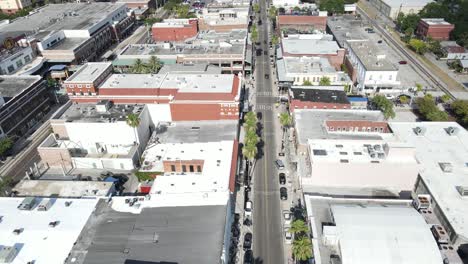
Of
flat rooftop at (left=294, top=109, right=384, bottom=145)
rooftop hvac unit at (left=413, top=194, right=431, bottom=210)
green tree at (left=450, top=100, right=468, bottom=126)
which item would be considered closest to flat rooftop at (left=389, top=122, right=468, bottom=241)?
rooftop hvac unit at (left=413, top=194, right=431, bottom=210)

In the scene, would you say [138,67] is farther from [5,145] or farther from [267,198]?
[267,198]

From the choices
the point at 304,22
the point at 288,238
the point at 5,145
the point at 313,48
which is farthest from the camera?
the point at 304,22

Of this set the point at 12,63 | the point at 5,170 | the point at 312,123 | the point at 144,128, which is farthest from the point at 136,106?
the point at 12,63

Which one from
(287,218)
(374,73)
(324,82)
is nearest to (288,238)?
(287,218)

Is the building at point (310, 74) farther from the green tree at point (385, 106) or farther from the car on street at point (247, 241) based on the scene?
the car on street at point (247, 241)

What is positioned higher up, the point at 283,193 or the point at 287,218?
the point at 283,193

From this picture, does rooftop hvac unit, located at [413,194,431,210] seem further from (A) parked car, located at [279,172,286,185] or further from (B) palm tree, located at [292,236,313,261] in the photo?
(A) parked car, located at [279,172,286,185]

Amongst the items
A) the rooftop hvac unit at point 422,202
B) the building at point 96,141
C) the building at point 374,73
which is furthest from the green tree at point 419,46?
the building at point 96,141
